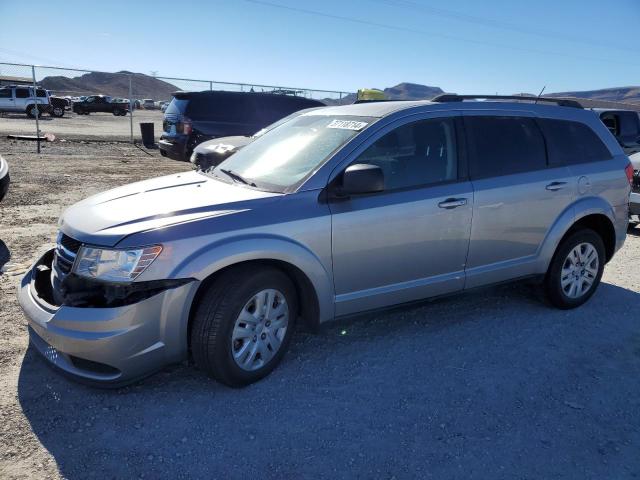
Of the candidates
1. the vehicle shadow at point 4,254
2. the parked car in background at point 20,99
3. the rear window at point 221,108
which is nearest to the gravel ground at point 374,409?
the vehicle shadow at point 4,254

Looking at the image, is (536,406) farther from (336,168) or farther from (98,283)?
(98,283)

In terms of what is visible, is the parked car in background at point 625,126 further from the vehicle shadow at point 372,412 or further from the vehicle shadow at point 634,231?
the vehicle shadow at point 372,412

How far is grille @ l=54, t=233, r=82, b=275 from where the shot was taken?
10.3 ft

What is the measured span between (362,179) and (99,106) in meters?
47.1

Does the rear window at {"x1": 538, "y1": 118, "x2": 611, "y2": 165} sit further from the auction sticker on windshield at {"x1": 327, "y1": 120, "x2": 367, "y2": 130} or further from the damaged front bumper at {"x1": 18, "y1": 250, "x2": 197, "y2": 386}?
the damaged front bumper at {"x1": 18, "y1": 250, "x2": 197, "y2": 386}

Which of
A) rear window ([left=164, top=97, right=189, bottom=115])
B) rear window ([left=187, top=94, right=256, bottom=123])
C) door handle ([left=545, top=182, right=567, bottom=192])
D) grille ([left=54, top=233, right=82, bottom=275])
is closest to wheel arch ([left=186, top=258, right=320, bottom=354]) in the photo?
grille ([left=54, top=233, right=82, bottom=275])

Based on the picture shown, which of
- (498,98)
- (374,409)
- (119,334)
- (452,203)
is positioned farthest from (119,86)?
(374,409)

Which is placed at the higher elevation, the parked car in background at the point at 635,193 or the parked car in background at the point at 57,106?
the parked car in background at the point at 57,106

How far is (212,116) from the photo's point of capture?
1178 centimetres

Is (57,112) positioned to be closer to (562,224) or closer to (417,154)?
(417,154)

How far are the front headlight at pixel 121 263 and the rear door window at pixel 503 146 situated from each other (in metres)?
2.50

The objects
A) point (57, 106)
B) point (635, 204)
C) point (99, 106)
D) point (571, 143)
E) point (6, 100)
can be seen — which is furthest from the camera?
point (99, 106)

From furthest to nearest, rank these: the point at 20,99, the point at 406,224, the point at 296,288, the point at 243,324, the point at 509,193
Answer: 1. the point at 20,99
2. the point at 509,193
3. the point at 406,224
4. the point at 296,288
5. the point at 243,324

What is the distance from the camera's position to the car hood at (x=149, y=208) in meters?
3.02
